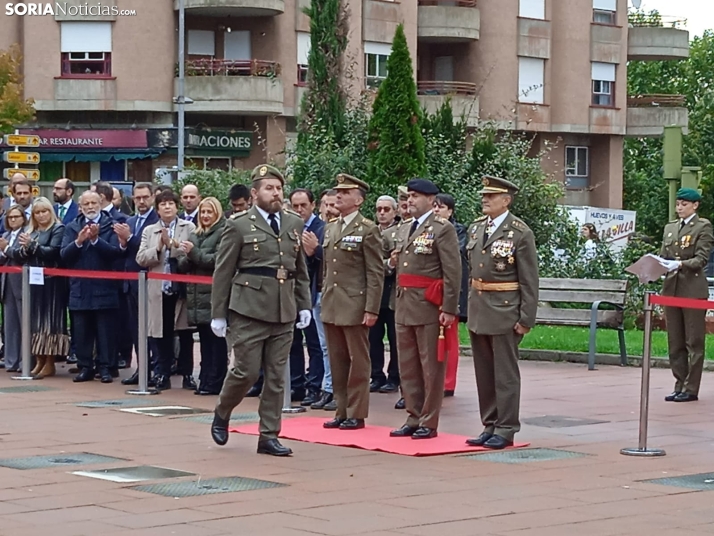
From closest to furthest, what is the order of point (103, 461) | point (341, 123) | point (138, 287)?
point (103, 461) → point (138, 287) → point (341, 123)

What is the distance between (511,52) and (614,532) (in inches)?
1889

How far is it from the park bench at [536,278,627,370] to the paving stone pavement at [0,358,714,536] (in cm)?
366

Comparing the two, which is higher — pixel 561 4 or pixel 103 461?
pixel 561 4

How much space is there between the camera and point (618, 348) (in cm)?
1917

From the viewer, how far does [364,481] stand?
10.0 meters

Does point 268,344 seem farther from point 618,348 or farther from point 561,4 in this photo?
point 561,4

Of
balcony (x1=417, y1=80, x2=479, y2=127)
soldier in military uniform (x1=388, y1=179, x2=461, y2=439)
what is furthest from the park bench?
balcony (x1=417, y1=80, x2=479, y2=127)

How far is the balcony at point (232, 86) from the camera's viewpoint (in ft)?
156

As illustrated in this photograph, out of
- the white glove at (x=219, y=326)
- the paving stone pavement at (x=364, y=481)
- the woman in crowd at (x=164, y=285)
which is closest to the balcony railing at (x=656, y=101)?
the woman in crowd at (x=164, y=285)

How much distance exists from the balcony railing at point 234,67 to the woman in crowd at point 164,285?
3255cm

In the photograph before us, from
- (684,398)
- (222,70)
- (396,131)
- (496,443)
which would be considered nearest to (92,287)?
(496,443)

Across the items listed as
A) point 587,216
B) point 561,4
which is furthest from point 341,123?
point 561,4

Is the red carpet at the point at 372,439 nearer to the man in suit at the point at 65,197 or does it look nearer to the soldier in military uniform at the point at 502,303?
the soldier in military uniform at the point at 502,303

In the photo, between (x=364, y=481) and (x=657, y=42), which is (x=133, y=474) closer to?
(x=364, y=481)
